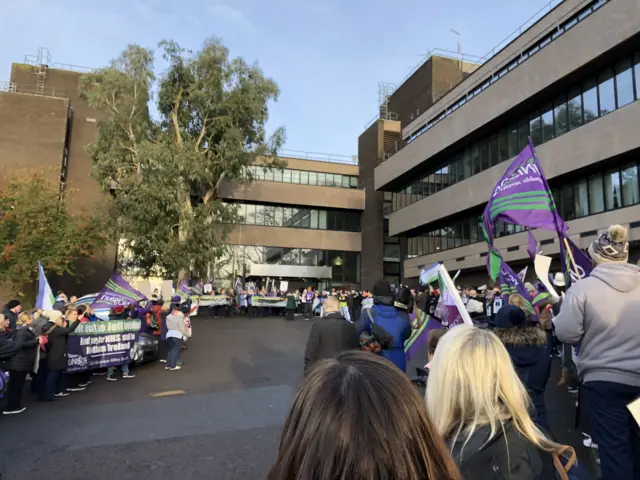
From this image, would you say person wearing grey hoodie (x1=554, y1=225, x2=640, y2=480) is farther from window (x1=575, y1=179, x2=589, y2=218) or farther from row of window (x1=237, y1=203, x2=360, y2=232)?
row of window (x1=237, y1=203, x2=360, y2=232)

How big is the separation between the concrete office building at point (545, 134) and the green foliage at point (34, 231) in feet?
75.1

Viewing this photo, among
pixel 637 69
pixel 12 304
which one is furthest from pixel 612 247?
pixel 637 69

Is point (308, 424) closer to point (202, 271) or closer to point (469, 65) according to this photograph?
point (202, 271)

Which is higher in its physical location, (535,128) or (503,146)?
(535,128)

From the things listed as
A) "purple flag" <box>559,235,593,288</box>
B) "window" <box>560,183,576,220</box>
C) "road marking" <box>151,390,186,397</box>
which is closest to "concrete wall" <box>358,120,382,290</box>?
"window" <box>560,183,576,220</box>

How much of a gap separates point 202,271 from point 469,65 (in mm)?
27861

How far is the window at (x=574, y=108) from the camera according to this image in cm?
2314

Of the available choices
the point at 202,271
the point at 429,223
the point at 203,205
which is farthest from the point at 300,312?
the point at 429,223

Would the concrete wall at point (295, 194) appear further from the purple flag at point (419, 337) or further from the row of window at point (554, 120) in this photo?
the purple flag at point (419, 337)

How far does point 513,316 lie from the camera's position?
4555mm

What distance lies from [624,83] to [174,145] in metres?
22.1

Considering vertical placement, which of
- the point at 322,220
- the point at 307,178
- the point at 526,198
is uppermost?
the point at 307,178

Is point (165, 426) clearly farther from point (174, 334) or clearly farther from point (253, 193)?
point (253, 193)

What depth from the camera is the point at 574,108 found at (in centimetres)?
2345
